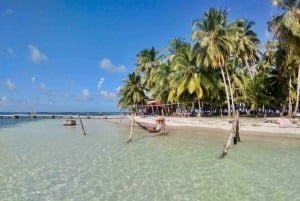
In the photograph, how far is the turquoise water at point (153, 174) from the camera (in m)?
8.41

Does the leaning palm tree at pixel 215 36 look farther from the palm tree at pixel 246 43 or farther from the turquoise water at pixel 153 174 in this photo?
the turquoise water at pixel 153 174

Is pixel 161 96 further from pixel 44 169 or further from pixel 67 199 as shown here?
pixel 67 199

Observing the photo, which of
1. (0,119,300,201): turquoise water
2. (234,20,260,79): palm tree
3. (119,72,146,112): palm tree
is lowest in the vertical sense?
(0,119,300,201): turquoise water

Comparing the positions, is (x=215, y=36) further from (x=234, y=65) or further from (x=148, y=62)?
(x=148, y=62)

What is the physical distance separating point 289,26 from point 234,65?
17.2m

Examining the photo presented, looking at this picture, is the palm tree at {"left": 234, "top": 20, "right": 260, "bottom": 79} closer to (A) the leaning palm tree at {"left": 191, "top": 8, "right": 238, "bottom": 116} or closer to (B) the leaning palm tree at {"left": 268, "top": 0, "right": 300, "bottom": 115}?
(A) the leaning palm tree at {"left": 191, "top": 8, "right": 238, "bottom": 116}

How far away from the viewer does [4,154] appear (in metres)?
15.9

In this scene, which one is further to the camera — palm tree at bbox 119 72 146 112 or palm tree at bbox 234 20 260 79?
palm tree at bbox 119 72 146 112

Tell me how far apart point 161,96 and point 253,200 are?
39.1 m

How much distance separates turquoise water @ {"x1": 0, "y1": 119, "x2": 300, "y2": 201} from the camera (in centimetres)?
841

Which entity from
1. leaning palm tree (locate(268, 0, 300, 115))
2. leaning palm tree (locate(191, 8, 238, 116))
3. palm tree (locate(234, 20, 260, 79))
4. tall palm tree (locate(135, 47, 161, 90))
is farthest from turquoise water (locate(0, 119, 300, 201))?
tall palm tree (locate(135, 47, 161, 90))

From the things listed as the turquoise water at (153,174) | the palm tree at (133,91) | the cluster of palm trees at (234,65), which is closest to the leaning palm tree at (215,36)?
the cluster of palm trees at (234,65)

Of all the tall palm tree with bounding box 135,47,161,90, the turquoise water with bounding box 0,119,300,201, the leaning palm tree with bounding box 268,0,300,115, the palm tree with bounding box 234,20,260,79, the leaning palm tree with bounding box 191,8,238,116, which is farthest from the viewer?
the tall palm tree with bounding box 135,47,161,90

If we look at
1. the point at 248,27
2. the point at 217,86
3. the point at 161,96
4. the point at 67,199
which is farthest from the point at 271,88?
the point at 67,199
